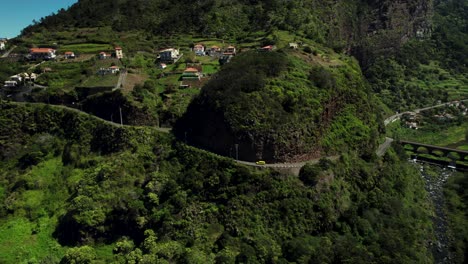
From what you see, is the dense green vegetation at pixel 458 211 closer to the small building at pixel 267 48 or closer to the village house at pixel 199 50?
the small building at pixel 267 48

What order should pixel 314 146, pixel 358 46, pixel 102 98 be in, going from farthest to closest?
pixel 358 46
pixel 102 98
pixel 314 146

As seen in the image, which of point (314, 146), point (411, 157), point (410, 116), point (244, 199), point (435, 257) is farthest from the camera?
point (410, 116)

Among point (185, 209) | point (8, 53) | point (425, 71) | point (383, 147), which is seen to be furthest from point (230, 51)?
point (425, 71)

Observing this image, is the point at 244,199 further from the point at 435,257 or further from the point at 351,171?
the point at 435,257

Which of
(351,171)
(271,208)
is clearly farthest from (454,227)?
(271,208)

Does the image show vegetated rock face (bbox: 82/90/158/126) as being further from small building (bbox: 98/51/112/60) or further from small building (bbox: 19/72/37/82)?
small building (bbox: 98/51/112/60)

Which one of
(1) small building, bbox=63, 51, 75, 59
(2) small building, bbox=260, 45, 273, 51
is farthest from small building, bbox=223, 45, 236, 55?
(1) small building, bbox=63, 51, 75, 59

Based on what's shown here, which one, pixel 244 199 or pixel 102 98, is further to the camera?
pixel 102 98
